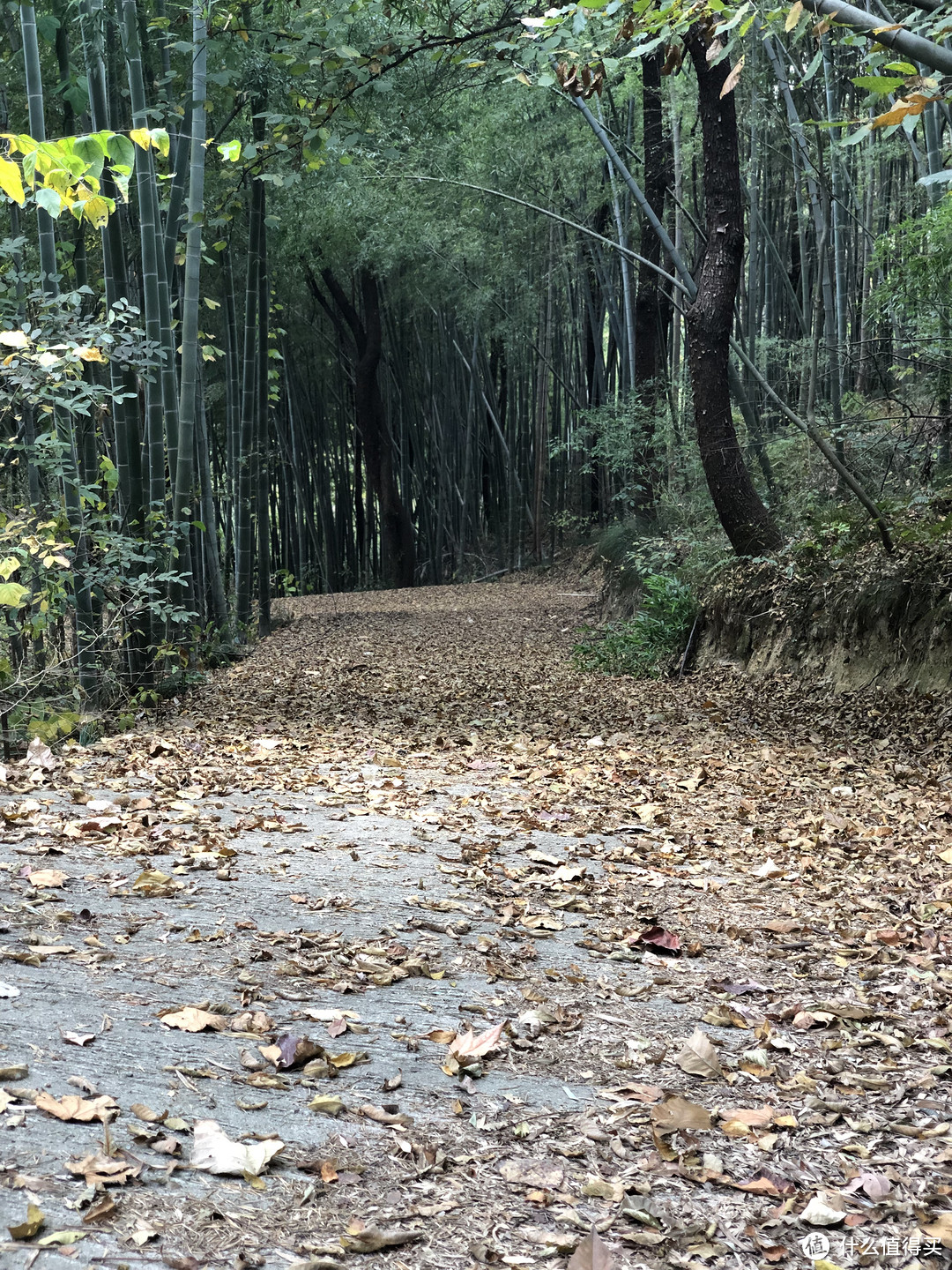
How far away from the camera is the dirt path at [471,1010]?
146 centimetres

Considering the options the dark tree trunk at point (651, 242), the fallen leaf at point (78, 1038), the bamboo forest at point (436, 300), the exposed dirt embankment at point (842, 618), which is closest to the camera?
the fallen leaf at point (78, 1038)

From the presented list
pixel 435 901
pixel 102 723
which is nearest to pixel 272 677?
pixel 102 723

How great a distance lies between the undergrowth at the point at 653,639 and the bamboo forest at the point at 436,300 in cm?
43

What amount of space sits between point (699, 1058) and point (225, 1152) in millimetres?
935

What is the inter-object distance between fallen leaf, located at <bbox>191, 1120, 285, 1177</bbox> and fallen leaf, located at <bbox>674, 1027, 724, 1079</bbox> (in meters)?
0.81

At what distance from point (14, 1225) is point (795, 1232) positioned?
107 centimetres

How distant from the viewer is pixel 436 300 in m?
15.4

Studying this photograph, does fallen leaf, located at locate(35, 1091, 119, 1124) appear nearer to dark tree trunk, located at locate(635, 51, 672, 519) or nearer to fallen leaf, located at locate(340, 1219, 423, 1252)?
fallen leaf, located at locate(340, 1219, 423, 1252)

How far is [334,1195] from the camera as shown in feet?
4.84

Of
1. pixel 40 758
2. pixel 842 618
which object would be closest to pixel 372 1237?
pixel 40 758

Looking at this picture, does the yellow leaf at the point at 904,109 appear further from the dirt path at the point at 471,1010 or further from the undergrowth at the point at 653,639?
the undergrowth at the point at 653,639

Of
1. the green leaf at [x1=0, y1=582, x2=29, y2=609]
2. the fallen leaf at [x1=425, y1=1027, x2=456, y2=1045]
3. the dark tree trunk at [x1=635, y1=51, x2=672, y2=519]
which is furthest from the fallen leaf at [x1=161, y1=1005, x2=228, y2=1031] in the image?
the dark tree trunk at [x1=635, y1=51, x2=672, y2=519]

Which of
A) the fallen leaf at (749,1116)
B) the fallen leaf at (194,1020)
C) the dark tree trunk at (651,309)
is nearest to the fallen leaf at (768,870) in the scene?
the fallen leaf at (749,1116)

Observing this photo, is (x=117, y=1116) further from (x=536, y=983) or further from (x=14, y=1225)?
(x=536, y=983)
